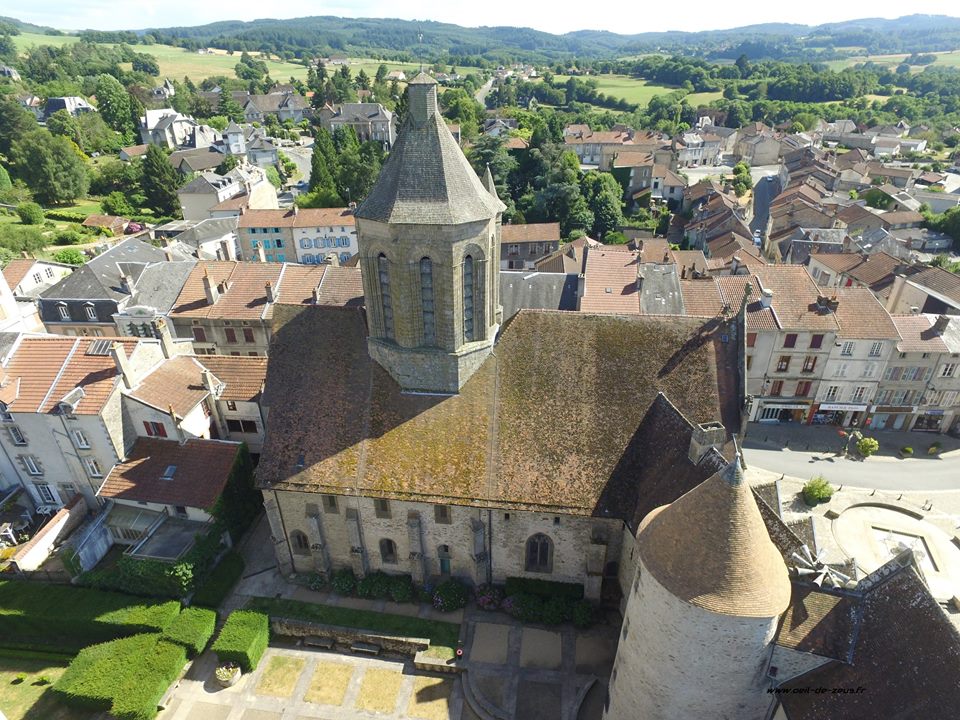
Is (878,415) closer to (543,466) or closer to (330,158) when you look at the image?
(543,466)

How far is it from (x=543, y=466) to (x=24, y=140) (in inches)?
5365

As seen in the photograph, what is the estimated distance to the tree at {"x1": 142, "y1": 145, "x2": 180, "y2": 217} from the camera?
10769 centimetres

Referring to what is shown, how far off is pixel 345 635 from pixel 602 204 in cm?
8958

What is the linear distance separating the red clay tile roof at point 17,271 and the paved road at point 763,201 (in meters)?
108

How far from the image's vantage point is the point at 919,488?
1725 inches

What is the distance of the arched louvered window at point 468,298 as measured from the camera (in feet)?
90.6

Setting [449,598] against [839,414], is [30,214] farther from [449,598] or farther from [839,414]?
[839,414]

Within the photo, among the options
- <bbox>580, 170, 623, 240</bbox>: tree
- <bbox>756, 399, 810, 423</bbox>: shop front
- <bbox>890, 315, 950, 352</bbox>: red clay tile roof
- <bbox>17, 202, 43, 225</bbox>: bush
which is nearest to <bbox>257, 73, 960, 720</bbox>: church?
<bbox>756, 399, 810, 423</bbox>: shop front

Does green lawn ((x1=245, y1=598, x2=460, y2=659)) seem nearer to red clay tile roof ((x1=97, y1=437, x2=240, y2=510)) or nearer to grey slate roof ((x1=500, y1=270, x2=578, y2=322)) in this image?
red clay tile roof ((x1=97, y1=437, x2=240, y2=510))

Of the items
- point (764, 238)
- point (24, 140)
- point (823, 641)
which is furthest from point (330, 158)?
point (823, 641)

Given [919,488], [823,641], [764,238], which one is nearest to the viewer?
[823,641]

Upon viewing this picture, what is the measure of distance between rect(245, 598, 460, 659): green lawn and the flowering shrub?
6.06 feet

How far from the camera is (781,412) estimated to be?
51.5 metres

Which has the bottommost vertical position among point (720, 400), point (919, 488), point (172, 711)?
point (919, 488)
